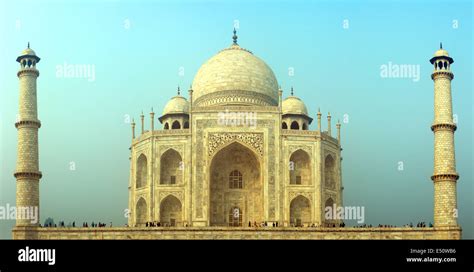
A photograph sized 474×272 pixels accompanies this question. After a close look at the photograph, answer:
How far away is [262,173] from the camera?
36.2 meters

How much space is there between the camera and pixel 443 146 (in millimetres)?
31688

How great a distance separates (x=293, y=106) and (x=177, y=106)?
637 centimetres

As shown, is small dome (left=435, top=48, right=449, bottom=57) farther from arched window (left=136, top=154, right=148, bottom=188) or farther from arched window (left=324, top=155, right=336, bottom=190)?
arched window (left=136, top=154, right=148, bottom=188)

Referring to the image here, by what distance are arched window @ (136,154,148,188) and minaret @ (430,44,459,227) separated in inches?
578

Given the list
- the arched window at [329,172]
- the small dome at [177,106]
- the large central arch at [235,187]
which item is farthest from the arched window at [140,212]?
the arched window at [329,172]

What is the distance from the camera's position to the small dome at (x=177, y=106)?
39.5 meters

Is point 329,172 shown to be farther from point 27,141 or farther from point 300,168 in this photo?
point 27,141

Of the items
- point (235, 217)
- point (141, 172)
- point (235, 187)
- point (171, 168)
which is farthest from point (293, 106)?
point (141, 172)

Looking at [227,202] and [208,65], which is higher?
[208,65]

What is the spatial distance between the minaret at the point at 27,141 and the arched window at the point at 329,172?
14.9 meters

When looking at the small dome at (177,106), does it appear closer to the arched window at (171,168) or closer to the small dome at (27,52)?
the arched window at (171,168)
